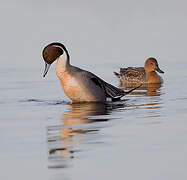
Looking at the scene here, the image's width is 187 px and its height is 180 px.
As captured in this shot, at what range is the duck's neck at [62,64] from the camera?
13.2m

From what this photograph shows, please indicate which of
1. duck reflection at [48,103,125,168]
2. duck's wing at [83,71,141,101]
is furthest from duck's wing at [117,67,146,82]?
duck reflection at [48,103,125,168]

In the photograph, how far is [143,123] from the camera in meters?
10.4

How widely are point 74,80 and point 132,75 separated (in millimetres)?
8094

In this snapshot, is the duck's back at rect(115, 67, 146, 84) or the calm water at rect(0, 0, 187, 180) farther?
the duck's back at rect(115, 67, 146, 84)

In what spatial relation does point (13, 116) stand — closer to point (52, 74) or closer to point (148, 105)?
point (148, 105)

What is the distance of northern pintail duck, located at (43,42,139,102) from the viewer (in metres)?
13.1

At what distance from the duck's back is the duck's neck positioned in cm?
694

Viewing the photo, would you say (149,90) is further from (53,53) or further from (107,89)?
(53,53)

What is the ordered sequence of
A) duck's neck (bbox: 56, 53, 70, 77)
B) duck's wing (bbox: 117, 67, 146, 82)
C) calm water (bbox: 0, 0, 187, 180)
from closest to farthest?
calm water (bbox: 0, 0, 187, 180), duck's neck (bbox: 56, 53, 70, 77), duck's wing (bbox: 117, 67, 146, 82)

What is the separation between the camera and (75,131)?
32.1 ft

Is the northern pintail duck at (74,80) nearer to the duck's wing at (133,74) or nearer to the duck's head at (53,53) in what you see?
the duck's head at (53,53)

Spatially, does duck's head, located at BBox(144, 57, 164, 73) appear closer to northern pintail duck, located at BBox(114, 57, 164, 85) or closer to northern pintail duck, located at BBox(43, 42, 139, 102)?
northern pintail duck, located at BBox(114, 57, 164, 85)

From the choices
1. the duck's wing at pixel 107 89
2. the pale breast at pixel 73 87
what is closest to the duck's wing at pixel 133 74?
the duck's wing at pixel 107 89

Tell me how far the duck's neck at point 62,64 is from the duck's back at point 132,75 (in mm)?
6943
